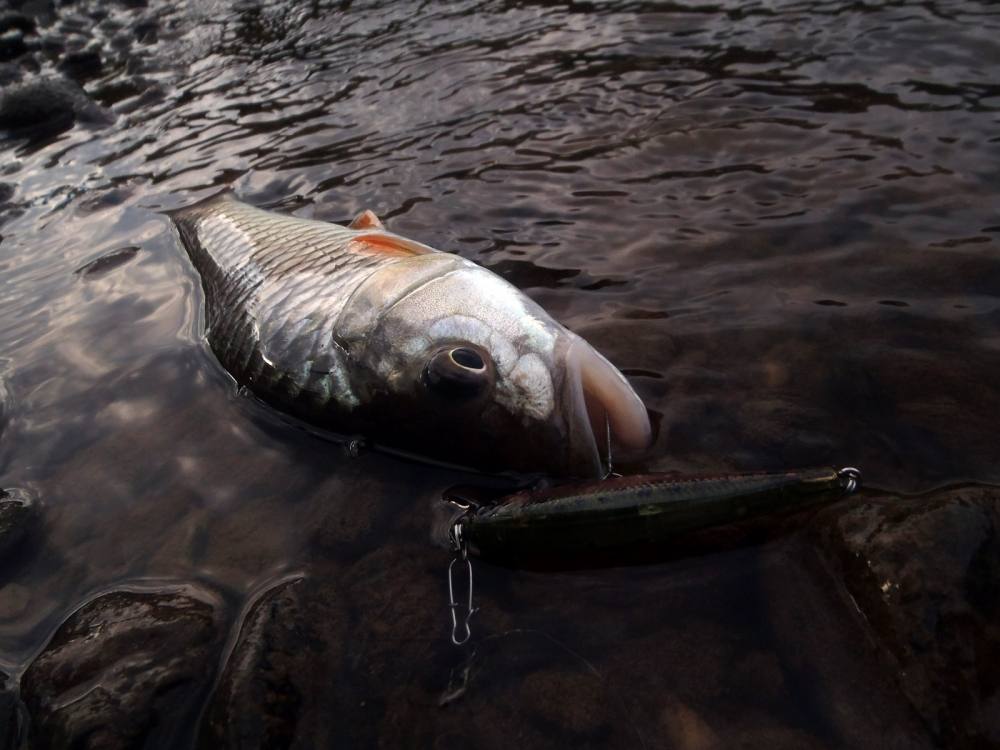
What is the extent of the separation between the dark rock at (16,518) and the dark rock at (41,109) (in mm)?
6572

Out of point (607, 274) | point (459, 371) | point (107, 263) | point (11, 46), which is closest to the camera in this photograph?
point (459, 371)

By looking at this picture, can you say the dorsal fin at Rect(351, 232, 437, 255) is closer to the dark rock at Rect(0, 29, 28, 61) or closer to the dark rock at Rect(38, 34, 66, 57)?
the dark rock at Rect(38, 34, 66, 57)

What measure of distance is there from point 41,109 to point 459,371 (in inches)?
326

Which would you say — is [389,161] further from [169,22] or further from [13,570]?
[169,22]

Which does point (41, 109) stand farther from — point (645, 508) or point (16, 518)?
point (645, 508)

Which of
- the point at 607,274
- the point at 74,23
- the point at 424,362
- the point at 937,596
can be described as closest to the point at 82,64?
the point at 74,23

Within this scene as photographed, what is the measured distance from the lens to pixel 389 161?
18.4ft

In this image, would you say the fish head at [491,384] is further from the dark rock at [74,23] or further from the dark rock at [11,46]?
the dark rock at [74,23]

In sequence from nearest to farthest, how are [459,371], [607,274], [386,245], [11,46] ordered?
[459,371] < [386,245] < [607,274] < [11,46]

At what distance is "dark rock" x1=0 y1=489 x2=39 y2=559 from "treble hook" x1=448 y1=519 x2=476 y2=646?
5.87ft

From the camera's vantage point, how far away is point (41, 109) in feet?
26.5

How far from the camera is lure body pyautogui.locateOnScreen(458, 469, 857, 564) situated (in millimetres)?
2016

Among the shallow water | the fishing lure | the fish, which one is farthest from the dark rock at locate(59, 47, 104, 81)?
the fishing lure

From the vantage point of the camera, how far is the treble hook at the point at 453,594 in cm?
218
